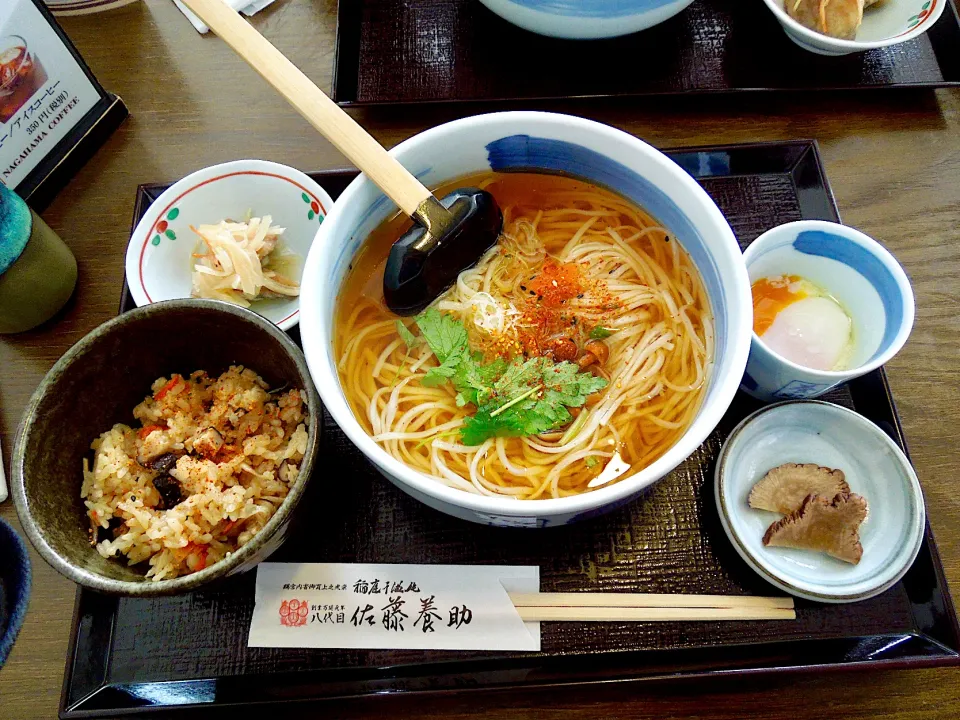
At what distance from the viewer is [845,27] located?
1479 millimetres

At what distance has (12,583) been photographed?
1.17m

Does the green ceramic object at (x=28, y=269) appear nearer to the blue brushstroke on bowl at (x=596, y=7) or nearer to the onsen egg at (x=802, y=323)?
the blue brushstroke on bowl at (x=596, y=7)

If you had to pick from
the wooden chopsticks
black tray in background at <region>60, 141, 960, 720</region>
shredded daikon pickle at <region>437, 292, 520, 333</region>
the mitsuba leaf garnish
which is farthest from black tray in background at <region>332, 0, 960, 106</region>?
the wooden chopsticks

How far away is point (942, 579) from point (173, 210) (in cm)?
165

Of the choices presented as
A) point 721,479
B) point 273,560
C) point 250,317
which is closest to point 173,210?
point 250,317

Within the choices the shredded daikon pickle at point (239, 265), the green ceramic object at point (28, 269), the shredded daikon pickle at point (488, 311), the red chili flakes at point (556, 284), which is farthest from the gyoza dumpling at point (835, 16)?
the green ceramic object at point (28, 269)

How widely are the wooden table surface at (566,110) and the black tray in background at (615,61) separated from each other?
0.05m

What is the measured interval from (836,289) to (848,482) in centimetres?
38

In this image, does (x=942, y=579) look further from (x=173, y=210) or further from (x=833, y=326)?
(x=173, y=210)

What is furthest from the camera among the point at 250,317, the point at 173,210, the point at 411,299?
the point at 173,210

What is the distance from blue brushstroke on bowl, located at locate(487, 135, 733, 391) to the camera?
1.04 metres

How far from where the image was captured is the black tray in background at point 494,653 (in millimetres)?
1067

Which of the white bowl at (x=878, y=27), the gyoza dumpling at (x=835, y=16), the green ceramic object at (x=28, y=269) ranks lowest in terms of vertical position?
the white bowl at (x=878, y=27)

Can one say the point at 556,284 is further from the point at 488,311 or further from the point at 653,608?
the point at 653,608
